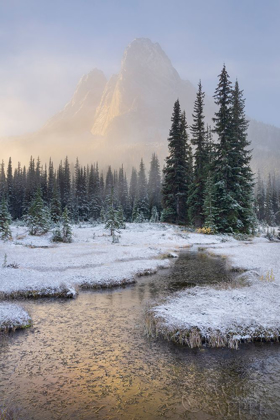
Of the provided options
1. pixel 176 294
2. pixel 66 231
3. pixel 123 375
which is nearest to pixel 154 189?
pixel 66 231

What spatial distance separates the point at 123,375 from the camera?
711cm

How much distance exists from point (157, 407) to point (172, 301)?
21.7 ft

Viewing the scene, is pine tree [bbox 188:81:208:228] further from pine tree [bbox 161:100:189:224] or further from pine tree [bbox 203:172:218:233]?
pine tree [bbox 161:100:189:224]

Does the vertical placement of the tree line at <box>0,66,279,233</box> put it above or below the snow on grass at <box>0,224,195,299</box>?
above

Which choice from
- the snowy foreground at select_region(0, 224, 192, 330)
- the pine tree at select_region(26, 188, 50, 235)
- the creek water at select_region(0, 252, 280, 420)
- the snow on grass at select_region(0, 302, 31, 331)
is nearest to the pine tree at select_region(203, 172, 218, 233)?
the snowy foreground at select_region(0, 224, 192, 330)

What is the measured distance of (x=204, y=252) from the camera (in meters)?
28.6

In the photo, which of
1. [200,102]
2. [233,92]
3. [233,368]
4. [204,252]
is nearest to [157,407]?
[233,368]

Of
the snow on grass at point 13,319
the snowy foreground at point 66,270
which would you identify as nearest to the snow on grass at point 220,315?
the snow on grass at point 13,319

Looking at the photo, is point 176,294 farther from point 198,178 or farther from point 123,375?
point 198,178

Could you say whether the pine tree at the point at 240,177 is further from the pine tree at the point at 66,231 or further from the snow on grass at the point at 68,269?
the pine tree at the point at 66,231

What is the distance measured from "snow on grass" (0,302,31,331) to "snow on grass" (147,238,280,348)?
4495 mm

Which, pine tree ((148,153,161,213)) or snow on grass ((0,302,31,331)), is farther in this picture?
pine tree ((148,153,161,213))

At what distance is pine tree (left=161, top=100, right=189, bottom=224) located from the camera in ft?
160

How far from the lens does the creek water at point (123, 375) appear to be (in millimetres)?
5883
